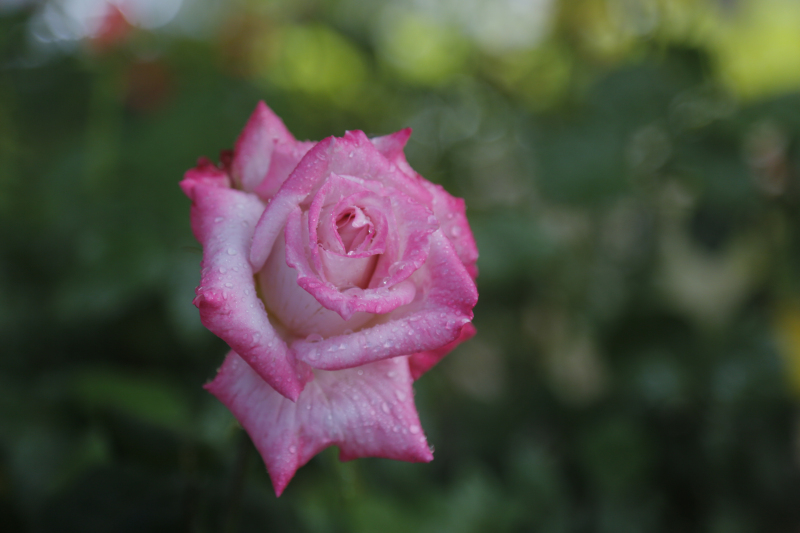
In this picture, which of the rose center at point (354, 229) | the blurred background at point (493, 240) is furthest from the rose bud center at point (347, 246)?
the blurred background at point (493, 240)

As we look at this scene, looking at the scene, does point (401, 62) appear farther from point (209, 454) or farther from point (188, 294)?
point (209, 454)

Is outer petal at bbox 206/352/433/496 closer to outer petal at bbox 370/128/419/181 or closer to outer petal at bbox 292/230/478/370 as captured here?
outer petal at bbox 292/230/478/370

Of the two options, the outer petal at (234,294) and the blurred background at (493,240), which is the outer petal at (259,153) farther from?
the blurred background at (493,240)

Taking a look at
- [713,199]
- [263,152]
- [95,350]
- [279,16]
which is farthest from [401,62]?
[263,152]

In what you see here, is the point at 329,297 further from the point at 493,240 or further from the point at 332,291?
the point at 493,240

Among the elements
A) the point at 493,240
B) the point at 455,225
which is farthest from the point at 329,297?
the point at 493,240

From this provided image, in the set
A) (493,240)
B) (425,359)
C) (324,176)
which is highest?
(324,176)

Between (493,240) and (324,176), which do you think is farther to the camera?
(493,240)

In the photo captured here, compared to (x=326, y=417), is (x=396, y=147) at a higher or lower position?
higher

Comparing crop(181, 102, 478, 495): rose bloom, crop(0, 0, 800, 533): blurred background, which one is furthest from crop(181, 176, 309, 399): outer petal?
crop(0, 0, 800, 533): blurred background
